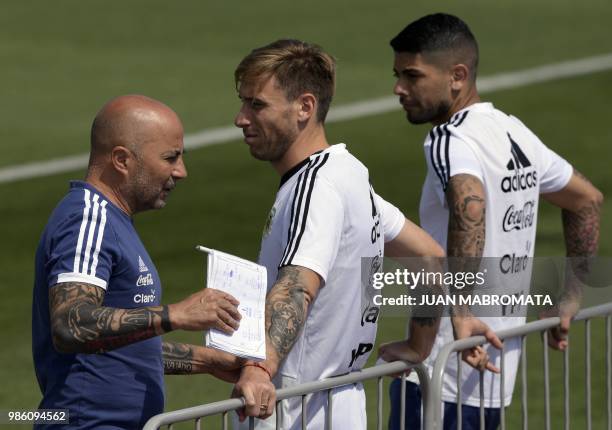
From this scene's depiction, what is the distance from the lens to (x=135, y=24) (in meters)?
28.6

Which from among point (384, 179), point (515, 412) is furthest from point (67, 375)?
point (384, 179)

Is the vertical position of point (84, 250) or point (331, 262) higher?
point (331, 262)

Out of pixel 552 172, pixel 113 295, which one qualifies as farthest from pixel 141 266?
pixel 552 172

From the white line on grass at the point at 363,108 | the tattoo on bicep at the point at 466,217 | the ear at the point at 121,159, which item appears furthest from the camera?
the white line on grass at the point at 363,108

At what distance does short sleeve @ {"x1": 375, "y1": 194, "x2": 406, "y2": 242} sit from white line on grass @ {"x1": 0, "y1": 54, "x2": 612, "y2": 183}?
40.7ft

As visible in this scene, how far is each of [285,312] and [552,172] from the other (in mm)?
2594

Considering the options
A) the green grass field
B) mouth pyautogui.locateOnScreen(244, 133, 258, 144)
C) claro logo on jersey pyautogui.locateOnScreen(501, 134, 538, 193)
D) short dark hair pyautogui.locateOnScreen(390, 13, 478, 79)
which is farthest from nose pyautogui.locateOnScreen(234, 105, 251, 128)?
the green grass field

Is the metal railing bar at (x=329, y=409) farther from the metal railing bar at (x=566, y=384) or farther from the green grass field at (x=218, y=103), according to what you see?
the green grass field at (x=218, y=103)

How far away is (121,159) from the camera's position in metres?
5.85

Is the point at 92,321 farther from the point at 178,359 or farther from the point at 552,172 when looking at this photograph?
the point at 552,172

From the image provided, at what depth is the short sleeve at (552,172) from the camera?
Result: 7863 millimetres

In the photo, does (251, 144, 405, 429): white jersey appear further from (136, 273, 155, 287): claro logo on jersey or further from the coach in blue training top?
(136, 273, 155, 287): claro logo on jersey

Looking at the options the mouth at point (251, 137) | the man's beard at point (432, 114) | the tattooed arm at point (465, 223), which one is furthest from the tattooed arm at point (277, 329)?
the man's beard at point (432, 114)

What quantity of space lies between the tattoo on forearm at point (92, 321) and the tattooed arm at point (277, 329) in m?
0.44
